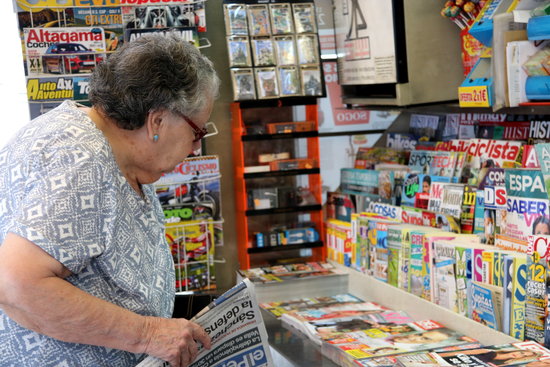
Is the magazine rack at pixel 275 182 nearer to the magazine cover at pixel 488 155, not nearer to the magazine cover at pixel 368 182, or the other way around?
the magazine cover at pixel 368 182

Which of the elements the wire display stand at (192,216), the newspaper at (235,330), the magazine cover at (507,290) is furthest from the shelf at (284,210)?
the newspaper at (235,330)

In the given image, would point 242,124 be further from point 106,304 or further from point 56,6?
point 106,304

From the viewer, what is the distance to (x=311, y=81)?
3.85m

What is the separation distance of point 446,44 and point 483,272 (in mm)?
1239

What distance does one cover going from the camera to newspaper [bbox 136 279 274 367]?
6.18ft

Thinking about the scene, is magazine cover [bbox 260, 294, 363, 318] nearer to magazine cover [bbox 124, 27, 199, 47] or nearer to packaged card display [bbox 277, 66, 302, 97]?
packaged card display [bbox 277, 66, 302, 97]

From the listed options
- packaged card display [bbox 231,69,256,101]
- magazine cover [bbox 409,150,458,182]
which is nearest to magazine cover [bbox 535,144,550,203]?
magazine cover [bbox 409,150,458,182]

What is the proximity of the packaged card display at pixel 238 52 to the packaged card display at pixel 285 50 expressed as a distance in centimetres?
17

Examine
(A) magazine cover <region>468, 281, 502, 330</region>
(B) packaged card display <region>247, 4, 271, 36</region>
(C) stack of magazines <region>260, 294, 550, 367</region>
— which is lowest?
(C) stack of magazines <region>260, 294, 550, 367</region>

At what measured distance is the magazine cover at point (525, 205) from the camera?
2.45m

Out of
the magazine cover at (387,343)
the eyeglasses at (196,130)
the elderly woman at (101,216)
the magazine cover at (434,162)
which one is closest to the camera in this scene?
the elderly woman at (101,216)

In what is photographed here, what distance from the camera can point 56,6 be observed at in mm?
3574

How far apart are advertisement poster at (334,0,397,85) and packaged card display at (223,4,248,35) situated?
56cm

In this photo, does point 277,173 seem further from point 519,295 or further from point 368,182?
point 519,295
